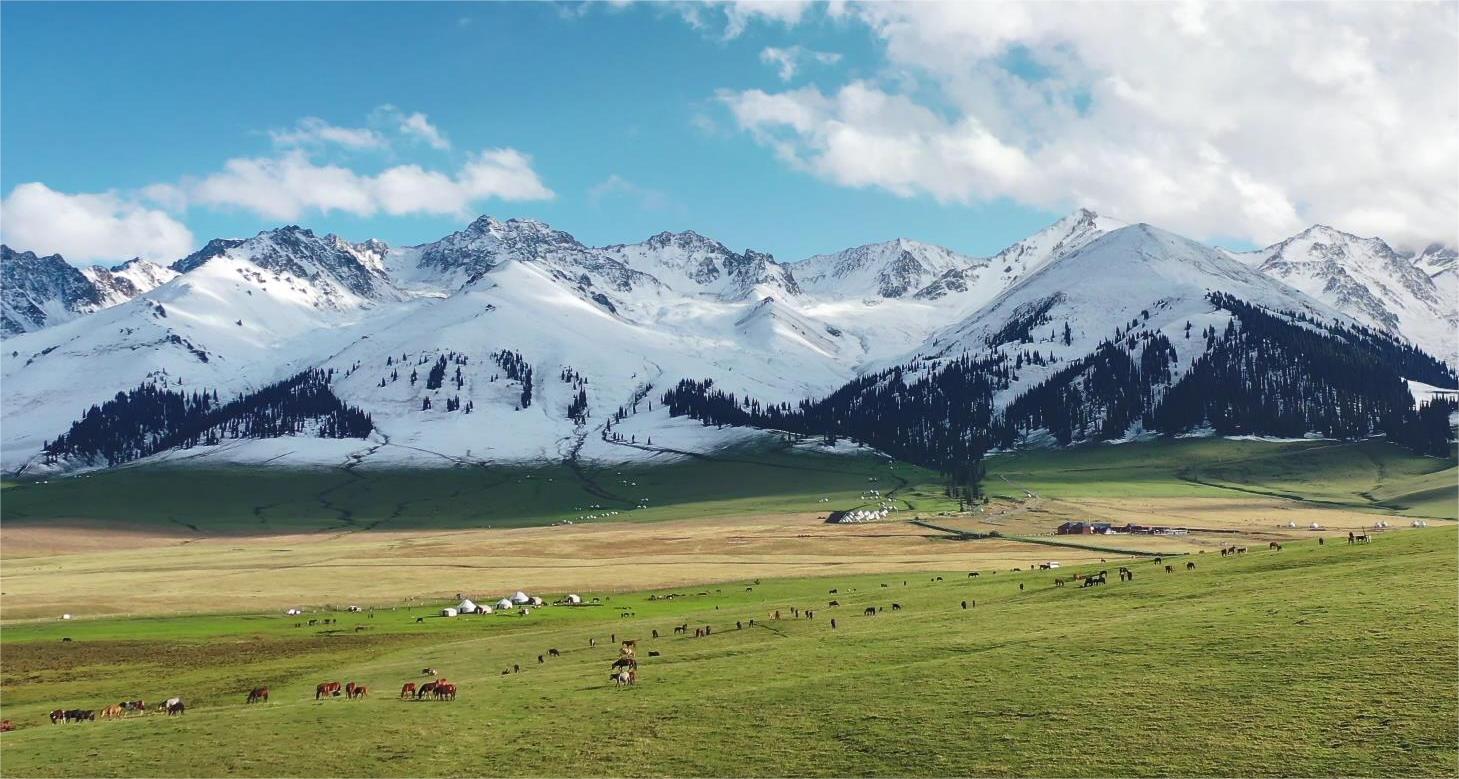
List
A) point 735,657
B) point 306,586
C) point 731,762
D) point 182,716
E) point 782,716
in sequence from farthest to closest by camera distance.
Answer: point 306,586, point 735,657, point 182,716, point 782,716, point 731,762

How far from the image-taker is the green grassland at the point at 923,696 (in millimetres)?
33500

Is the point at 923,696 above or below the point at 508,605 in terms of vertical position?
above

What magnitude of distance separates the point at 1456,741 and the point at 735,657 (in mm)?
35540

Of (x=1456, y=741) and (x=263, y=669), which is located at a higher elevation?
(x=1456, y=741)

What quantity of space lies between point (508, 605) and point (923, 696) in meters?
73.3

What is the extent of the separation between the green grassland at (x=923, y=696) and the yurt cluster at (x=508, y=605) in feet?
92.8

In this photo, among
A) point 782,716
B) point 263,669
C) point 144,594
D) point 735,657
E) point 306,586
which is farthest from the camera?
point 306,586

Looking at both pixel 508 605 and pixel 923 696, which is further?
pixel 508 605

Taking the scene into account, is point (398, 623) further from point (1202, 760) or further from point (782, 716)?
point (1202, 760)

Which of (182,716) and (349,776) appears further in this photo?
(182,716)

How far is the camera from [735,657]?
57.2 m

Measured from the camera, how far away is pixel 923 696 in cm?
4169

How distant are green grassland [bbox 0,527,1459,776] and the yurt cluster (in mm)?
28299

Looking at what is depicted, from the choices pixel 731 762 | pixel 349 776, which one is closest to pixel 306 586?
pixel 349 776
